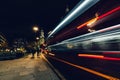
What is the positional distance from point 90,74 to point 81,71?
3.66 feet

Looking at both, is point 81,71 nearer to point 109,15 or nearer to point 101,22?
point 101,22

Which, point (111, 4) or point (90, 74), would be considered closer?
point (111, 4)

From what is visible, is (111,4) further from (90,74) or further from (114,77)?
(90,74)

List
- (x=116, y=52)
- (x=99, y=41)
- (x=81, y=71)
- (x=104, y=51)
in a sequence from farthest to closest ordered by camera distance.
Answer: (x=81, y=71), (x=99, y=41), (x=104, y=51), (x=116, y=52)

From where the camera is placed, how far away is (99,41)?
22.2ft

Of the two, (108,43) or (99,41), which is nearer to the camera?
(108,43)

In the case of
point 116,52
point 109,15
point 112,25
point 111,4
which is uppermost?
point 111,4

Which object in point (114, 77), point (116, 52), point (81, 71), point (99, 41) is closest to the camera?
point (116, 52)

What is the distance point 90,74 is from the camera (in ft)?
23.3

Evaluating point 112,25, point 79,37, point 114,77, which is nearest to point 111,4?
point 112,25

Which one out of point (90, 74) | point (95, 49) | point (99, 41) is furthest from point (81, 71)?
point (99, 41)

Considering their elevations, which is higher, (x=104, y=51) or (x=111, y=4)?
(x=111, y=4)

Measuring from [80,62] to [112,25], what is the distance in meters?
4.37

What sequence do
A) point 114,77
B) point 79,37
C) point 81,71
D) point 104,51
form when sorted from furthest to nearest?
point 79,37 < point 81,71 < point 104,51 < point 114,77
